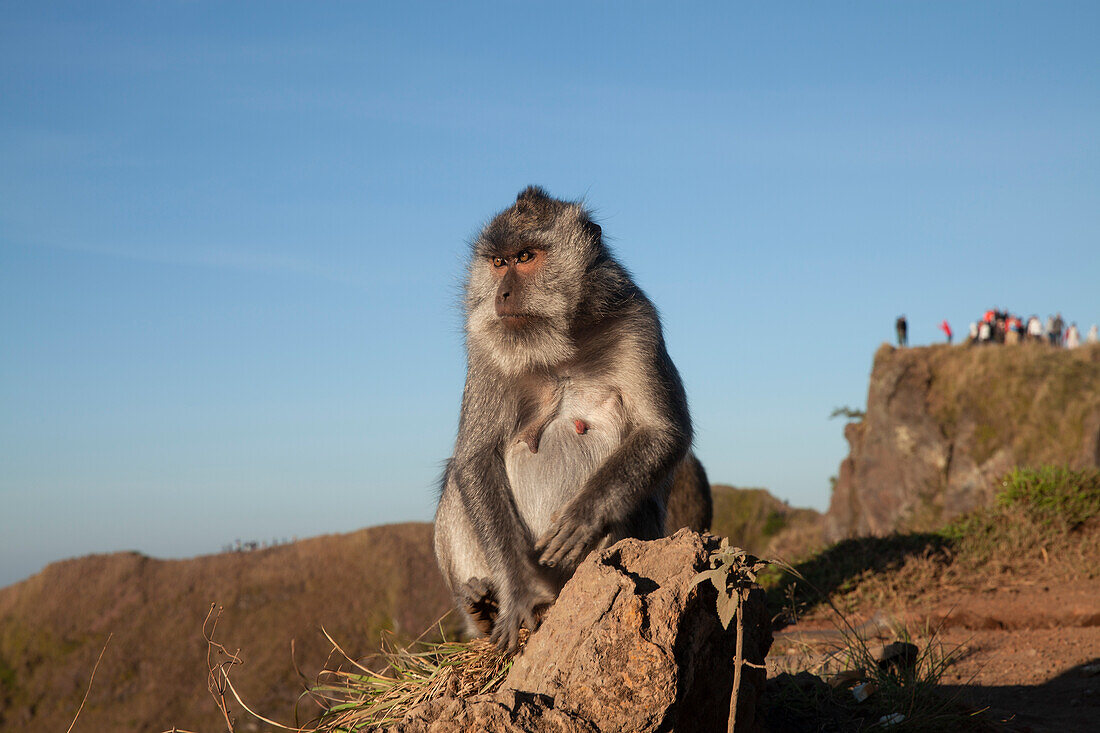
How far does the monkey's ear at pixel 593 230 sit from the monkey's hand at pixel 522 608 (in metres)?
1.95

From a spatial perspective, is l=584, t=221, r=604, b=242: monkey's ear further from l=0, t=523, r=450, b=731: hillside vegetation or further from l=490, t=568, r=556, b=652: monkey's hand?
l=0, t=523, r=450, b=731: hillside vegetation

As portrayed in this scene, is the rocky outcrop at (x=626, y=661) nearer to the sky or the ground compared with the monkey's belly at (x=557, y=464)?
nearer to the ground

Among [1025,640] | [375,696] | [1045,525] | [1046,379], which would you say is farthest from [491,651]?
[1046,379]

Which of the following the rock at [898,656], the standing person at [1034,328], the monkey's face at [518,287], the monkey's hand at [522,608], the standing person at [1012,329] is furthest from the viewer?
the standing person at [1034,328]

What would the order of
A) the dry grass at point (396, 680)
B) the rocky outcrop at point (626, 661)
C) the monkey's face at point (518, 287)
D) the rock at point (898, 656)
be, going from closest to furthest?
the rocky outcrop at point (626, 661) < the dry grass at point (396, 680) < the monkey's face at point (518, 287) < the rock at point (898, 656)

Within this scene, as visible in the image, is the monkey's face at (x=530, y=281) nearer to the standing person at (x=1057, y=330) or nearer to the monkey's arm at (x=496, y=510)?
the monkey's arm at (x=496, y=510)

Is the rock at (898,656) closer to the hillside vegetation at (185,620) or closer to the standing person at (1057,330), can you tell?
the hillside vegetation at (185,620)

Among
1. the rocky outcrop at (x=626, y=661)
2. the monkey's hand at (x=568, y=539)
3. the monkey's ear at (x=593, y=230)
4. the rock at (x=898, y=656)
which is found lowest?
the rock at (x=898, y=656)

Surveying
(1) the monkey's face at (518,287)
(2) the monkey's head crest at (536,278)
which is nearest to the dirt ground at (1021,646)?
(2) the monkey's head crest at (536,278)

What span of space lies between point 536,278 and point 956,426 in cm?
1944

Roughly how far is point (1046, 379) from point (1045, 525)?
14000mm

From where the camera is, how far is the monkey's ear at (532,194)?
4.87 m

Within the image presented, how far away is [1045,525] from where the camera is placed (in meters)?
8.23

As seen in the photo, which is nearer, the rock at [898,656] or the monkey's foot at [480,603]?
the monkey's foot at [480,603]
